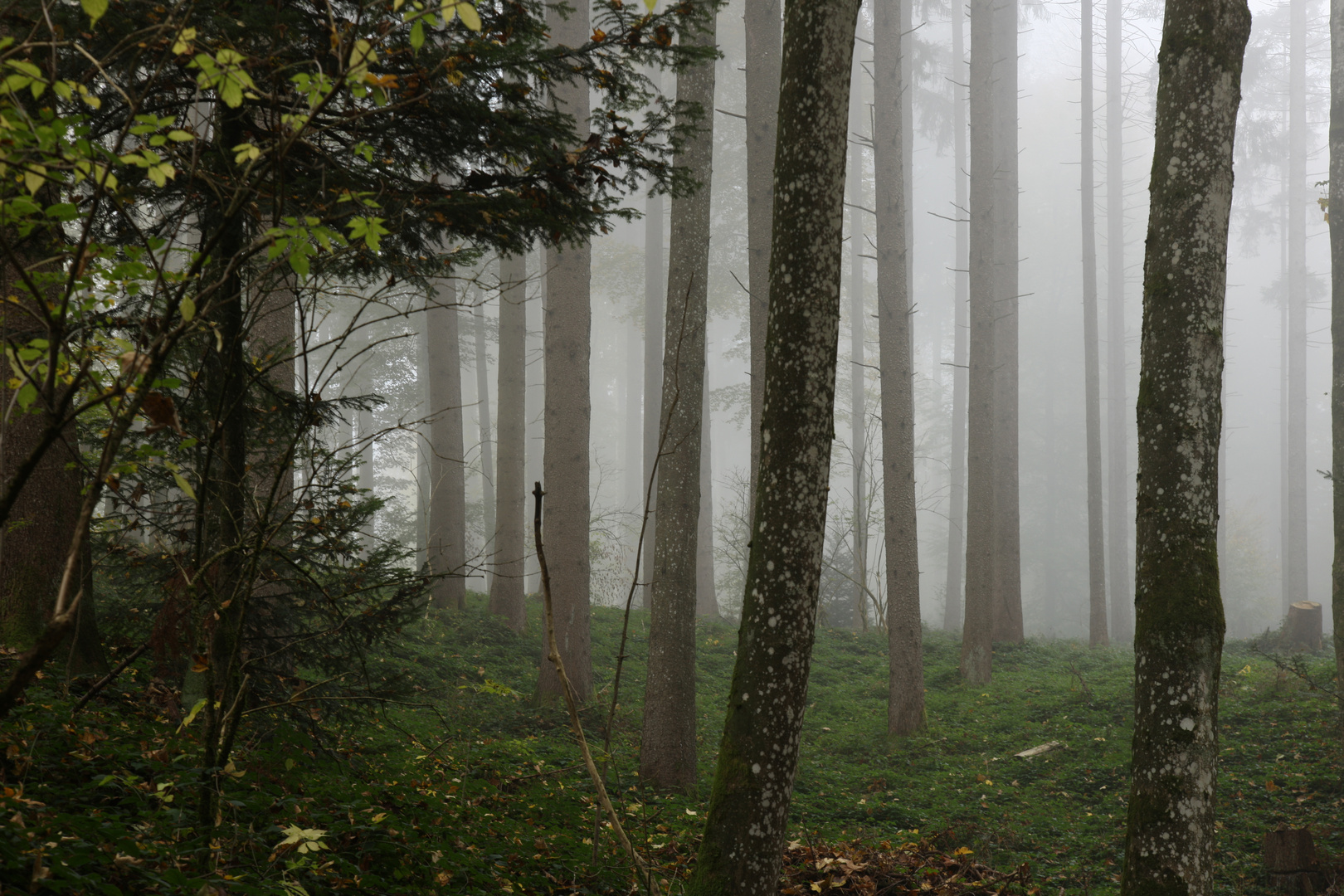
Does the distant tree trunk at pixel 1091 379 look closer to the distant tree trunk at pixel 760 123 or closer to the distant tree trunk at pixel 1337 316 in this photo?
the distant tree trunk at pixel 1337 316

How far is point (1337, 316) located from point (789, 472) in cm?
756

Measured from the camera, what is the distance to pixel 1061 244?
39.3 m

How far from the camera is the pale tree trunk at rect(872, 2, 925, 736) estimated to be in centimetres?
949

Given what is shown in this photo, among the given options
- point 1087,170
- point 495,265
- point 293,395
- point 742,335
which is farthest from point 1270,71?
point 293,395

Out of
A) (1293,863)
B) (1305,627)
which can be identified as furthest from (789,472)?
(1305,627)

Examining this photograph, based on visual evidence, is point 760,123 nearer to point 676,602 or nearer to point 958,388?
point 676,602

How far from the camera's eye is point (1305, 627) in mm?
13195

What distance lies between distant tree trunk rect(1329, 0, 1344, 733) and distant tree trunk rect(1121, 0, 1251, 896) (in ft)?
13.2

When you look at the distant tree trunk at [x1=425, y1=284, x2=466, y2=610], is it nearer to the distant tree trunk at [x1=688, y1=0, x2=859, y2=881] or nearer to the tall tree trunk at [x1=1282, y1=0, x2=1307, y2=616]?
the distant tree trunk at [x1=688, y1=0, x2=859, y2=881]

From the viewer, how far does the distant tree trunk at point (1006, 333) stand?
14.8 m

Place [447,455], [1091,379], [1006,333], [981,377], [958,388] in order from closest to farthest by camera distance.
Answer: [447,455] < [981,377] < [1006,333] < [1091,379] < [958,388]

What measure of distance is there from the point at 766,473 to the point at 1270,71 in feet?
120

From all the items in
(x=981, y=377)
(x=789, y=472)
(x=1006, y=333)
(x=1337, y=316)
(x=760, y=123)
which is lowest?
(x=789, y=472)

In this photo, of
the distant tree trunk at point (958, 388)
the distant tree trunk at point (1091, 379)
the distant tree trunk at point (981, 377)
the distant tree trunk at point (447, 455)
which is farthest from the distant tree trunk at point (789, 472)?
the distant tree trunk at point (958, 388)
